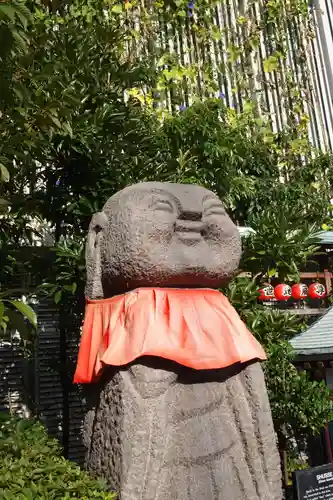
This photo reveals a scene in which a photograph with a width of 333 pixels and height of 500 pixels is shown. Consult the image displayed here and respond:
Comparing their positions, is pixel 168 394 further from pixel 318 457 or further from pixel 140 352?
pixel 318 457

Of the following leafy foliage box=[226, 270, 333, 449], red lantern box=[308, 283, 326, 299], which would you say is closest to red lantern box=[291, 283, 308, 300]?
red lantern box=[308, 283, 326, 299]

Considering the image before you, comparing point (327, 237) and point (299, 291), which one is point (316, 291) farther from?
point (327, 237)

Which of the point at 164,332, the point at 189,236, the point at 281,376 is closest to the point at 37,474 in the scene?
the point at 164,332

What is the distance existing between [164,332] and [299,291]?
4992mm

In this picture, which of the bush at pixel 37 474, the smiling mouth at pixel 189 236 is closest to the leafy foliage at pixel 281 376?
the smiling mouth at pixel 189 236

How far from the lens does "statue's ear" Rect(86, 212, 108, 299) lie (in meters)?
3.35

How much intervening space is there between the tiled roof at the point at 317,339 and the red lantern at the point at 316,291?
4.33 ft

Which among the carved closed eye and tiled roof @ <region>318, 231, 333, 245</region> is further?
tiled roof @ <region>318, 231, 333, 245</region>

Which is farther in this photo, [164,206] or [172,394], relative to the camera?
[164,206]

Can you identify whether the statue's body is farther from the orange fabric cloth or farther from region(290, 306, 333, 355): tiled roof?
region(290, 306, 333, 355): tiled roof

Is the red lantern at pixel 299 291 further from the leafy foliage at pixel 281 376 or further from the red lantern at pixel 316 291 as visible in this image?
the leafy foliage at pixel 281 376

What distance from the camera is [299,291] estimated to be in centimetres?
764

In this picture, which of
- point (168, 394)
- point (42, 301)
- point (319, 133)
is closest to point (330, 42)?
point (319, 133)

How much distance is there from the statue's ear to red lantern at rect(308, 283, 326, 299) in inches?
196
